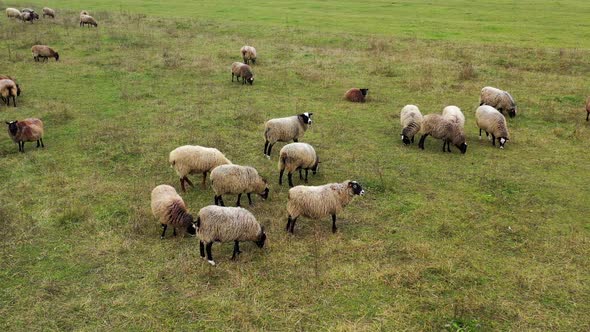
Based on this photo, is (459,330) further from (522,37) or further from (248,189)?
(522,37)

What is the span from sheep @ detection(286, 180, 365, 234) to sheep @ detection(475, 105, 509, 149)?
7.18 meters

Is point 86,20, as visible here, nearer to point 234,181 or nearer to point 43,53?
point 43,53

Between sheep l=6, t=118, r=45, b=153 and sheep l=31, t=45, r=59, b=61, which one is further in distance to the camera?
sheep l=31, t=45, r=59, b=61

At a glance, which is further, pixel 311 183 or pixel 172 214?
pixel 311 183

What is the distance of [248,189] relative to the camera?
10.3 meters

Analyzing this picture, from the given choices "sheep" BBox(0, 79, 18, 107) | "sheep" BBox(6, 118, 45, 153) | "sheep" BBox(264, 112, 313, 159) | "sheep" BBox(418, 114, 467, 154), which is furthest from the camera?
"sheep" BBox(0, 79, 18, 107)

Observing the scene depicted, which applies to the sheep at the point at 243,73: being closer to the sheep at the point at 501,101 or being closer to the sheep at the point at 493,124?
the sheep at the point at 501,101

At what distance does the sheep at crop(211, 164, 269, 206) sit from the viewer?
1005 cm

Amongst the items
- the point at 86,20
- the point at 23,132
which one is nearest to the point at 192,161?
the point at 23,132

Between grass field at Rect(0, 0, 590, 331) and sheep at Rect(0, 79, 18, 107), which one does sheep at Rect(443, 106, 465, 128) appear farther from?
sheep at Rect(0, 79, 18, 107)

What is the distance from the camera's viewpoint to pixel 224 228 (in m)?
8.28

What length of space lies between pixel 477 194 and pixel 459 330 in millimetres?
5325

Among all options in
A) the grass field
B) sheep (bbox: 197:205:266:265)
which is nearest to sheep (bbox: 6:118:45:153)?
the grass field

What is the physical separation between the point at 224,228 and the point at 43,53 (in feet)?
68.4
